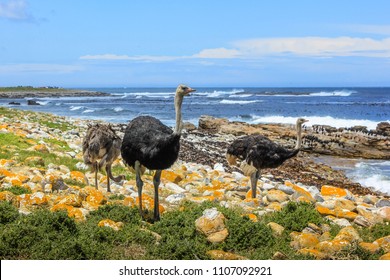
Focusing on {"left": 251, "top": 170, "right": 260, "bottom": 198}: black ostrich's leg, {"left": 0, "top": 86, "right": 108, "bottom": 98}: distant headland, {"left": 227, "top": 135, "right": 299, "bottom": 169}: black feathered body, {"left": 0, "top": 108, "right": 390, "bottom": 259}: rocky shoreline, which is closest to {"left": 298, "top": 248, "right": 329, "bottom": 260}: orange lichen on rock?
{"left": 0, "top": 108, "right": 390, "bottom": 259}: rocky shoreline

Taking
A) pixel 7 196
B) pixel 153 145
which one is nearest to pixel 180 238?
pixel 153 145

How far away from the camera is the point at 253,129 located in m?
29.2

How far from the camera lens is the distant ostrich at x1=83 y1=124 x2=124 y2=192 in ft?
35.5

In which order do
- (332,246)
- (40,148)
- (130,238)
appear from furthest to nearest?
(40,148) < (130,238) < (332,246)

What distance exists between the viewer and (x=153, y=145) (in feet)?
27.4

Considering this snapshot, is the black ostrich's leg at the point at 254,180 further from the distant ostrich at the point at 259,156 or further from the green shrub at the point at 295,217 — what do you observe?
the green shrub at the point at 295,217

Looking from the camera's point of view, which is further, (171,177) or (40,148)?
(40,148)

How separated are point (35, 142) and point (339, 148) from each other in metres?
13.8

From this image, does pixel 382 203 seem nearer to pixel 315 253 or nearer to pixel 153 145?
pixel 315 253

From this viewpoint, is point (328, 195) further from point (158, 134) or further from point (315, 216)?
point (158, 134)

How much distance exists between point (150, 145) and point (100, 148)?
2691 mm

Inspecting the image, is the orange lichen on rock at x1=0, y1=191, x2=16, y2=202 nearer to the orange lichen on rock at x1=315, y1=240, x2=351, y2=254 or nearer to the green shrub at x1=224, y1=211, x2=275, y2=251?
the green shrub at x1=224, y1=211, x2=275, y2=251

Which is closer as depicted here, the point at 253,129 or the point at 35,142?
the point at 35,142

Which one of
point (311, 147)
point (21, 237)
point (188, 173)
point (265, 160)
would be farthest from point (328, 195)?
point (311, 147)
